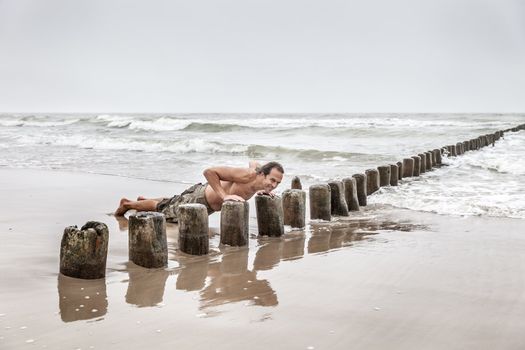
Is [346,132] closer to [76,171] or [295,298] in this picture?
[76,171]

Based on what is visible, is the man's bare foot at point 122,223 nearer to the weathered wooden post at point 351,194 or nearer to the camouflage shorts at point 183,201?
the camouflage shorts at point 183,201

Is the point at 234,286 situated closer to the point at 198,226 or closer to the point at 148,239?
the point at 148,239

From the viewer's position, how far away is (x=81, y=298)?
4059mm

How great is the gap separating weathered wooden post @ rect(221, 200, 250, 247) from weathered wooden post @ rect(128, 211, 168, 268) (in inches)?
40.7

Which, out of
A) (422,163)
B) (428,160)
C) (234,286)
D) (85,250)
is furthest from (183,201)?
(428,160)

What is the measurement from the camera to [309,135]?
102 feet

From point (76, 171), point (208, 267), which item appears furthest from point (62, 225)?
point (76, 171)

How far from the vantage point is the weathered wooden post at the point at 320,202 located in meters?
7.59

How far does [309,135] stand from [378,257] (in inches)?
1011

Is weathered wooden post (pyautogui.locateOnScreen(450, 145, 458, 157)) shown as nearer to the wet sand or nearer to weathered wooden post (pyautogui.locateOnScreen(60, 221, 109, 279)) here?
the wet sand

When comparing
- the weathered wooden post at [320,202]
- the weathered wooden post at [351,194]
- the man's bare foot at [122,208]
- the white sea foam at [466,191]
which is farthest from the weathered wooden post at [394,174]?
the man's bare foot at [122,208]

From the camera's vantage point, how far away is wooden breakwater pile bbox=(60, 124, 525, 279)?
4.46 metres

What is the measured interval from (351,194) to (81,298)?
5226 millimetres

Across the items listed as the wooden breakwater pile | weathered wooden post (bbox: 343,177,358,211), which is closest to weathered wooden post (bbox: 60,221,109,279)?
the wooden breakwater pile
